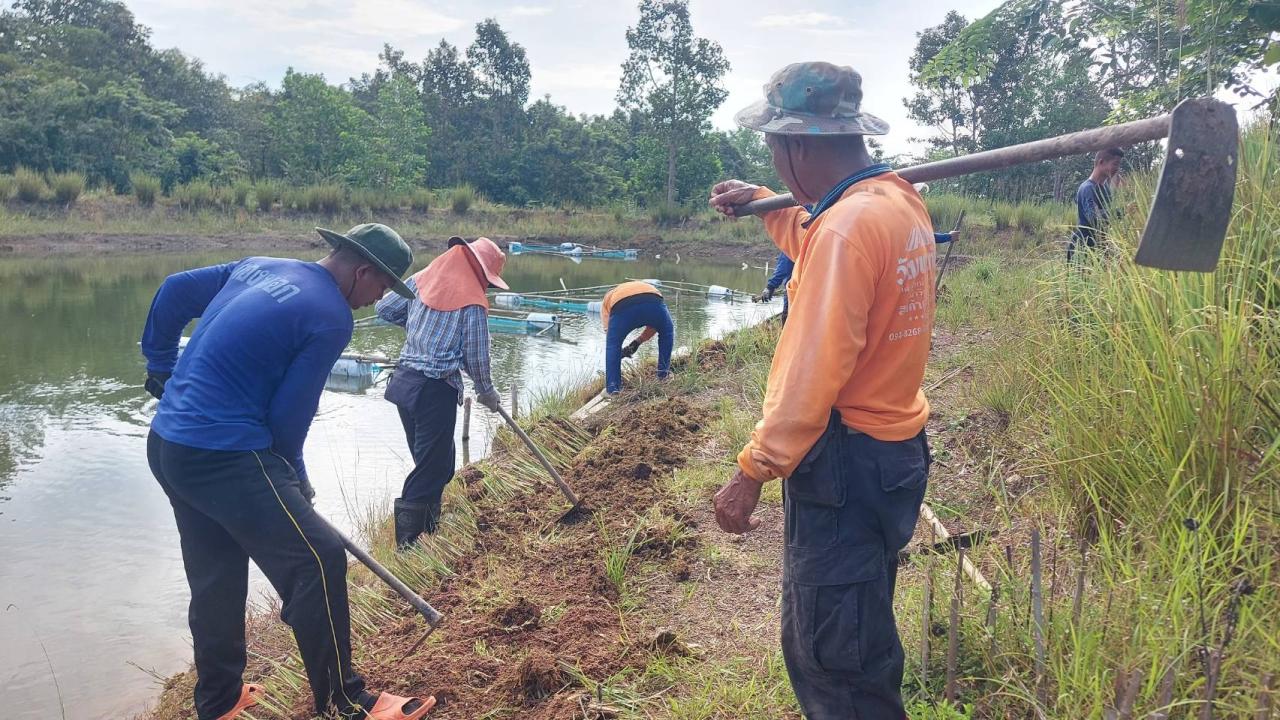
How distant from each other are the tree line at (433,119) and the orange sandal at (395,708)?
13360 millimetres

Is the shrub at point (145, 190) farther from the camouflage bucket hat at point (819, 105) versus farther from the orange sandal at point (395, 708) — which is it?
the camouflage bucket hat at point (819, 105)

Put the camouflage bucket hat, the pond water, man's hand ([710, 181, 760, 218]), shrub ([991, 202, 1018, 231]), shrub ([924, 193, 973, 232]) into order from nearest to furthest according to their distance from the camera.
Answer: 1. the camouflage bucket hat
2. man's hand ([710, 181, 760, 218])
3. the pond water
4. shrub ([924, 193, 973, 232])
5. shrub ([991, 202, 1018, 231])

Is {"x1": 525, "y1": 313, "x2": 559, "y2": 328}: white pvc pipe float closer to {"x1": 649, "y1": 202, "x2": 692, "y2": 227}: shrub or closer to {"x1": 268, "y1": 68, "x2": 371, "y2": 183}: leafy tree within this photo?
{"x1": 649, "y1": 202, "x2": 692, "y2": 227}: shrub

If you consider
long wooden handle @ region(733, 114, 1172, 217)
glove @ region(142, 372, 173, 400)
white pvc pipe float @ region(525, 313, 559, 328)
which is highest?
long wooden handle @ region(733, 114, 1172, 217)

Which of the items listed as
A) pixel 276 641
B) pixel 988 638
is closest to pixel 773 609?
pixel 988 638

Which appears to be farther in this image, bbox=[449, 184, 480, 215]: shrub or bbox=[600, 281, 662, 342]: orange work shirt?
bbox=[449, 184, 480, 215]: shrub

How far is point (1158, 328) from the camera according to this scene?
2.64 meters

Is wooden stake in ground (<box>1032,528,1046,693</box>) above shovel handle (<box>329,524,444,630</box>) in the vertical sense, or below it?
above

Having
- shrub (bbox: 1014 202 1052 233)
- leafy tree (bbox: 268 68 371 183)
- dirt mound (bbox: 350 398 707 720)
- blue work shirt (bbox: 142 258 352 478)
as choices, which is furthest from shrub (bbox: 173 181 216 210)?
blue work shirt (bbox: 142 258 352 478)

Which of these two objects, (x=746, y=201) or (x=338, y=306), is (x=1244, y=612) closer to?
(x=746, y=201)

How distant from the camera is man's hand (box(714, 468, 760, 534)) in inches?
77.1

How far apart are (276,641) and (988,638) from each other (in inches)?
128

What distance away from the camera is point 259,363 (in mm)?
2746

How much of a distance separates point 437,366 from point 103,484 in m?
3.52
